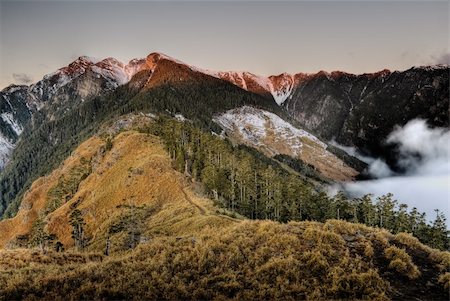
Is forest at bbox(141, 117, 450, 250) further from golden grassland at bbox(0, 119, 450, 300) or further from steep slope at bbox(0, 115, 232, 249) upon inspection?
golden grassland at bbox(0, 119, 450, 300)

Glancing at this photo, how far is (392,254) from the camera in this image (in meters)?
33.3

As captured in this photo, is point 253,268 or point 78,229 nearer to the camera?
point 253,268

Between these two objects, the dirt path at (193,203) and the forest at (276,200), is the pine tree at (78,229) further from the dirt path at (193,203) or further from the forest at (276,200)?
the forest at (276,200)

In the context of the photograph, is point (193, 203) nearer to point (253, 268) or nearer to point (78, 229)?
point (78, 229)

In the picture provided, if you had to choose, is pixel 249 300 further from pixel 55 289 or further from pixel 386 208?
pixel 386 208

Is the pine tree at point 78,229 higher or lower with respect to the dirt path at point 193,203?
lower

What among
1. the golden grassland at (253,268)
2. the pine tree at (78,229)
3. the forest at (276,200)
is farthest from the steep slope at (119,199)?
the golden grassland at (253,268)

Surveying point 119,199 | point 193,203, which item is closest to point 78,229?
point 119,199

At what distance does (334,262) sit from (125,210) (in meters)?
77.7

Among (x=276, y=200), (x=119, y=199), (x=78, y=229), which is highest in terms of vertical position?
(x=119, y=199)

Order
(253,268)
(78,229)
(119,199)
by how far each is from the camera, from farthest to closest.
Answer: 1. (119,199)
2. (78,229)
3. (253,268)

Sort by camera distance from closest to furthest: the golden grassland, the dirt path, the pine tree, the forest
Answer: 1. the golden grassland
2. the dirt path
3. the pine tree
4. the forest

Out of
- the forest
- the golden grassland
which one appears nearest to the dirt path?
the forest

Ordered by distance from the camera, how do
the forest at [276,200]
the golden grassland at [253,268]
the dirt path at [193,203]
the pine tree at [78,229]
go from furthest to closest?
the forest at [276,200]
the pine tree at [78,229]
the dirt path at [193,203]
the golden grassland at [253,268]
